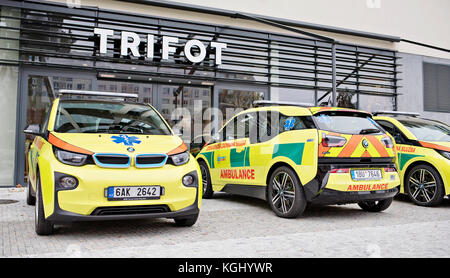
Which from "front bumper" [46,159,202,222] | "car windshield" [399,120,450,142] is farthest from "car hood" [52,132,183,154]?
"car windshield" [399,120,450,142]

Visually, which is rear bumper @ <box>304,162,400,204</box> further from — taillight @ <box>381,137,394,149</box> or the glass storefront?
the glass storefront

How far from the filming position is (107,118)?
5.43 metres

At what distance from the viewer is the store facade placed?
9523 mm

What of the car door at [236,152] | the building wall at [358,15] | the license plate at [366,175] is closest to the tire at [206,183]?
the car door at [236,152]

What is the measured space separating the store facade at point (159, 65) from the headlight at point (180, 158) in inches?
242

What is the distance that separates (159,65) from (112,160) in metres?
6.83

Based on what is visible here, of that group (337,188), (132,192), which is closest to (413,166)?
(337,188)

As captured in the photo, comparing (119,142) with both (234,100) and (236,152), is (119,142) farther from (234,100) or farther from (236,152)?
(234,100)

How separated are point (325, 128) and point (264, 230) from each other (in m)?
1.69

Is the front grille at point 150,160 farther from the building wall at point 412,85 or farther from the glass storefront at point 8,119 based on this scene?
the building wall at point 412,85

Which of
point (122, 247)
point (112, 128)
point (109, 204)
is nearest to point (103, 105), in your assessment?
point (112, 128)

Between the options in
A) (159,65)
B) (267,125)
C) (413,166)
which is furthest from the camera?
(159,65)

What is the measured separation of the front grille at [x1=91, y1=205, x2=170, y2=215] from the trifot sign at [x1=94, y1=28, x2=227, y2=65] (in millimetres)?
6733
